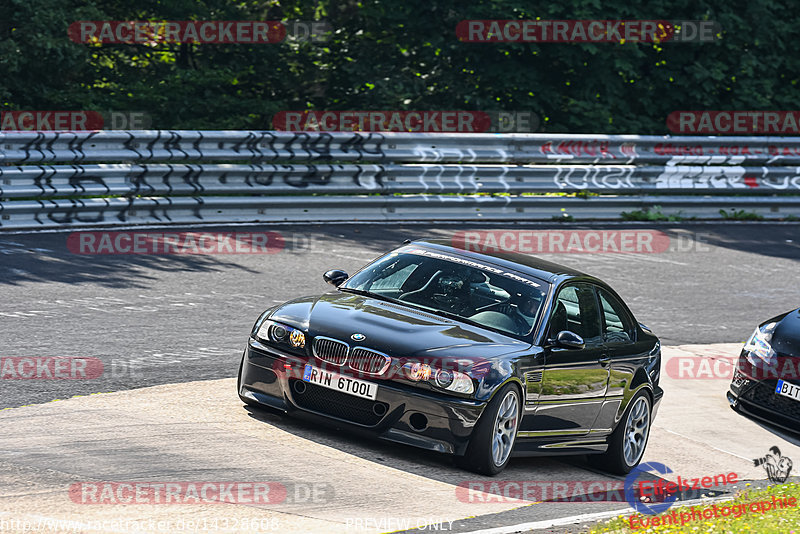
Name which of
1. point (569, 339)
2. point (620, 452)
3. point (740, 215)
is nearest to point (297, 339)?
point (569, 339)

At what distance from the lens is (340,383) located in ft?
24.5

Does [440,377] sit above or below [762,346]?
above

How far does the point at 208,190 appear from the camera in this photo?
15836mm

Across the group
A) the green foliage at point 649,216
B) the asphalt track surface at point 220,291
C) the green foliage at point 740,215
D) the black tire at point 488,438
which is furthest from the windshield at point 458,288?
the green foliage at point 740,215

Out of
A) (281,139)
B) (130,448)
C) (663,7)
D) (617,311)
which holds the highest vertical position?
(663,7)

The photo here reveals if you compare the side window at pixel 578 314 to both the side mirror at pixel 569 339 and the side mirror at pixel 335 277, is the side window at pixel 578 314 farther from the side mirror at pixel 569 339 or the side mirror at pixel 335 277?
the side mirror at pixel 335 277

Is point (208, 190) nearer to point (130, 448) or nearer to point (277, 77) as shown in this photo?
point (277, 77)

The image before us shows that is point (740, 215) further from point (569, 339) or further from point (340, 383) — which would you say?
point (340, 383)

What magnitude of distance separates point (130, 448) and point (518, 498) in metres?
2.35

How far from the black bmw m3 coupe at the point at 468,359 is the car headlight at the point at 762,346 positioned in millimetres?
1716

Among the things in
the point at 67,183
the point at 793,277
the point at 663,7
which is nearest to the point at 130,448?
the point at 67,183

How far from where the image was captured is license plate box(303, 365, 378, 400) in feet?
24.2

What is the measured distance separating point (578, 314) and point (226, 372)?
284 centimetres

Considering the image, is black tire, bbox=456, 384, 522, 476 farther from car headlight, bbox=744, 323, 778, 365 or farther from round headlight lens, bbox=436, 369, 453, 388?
car headlight, bbox=744, 323, 778, 365
